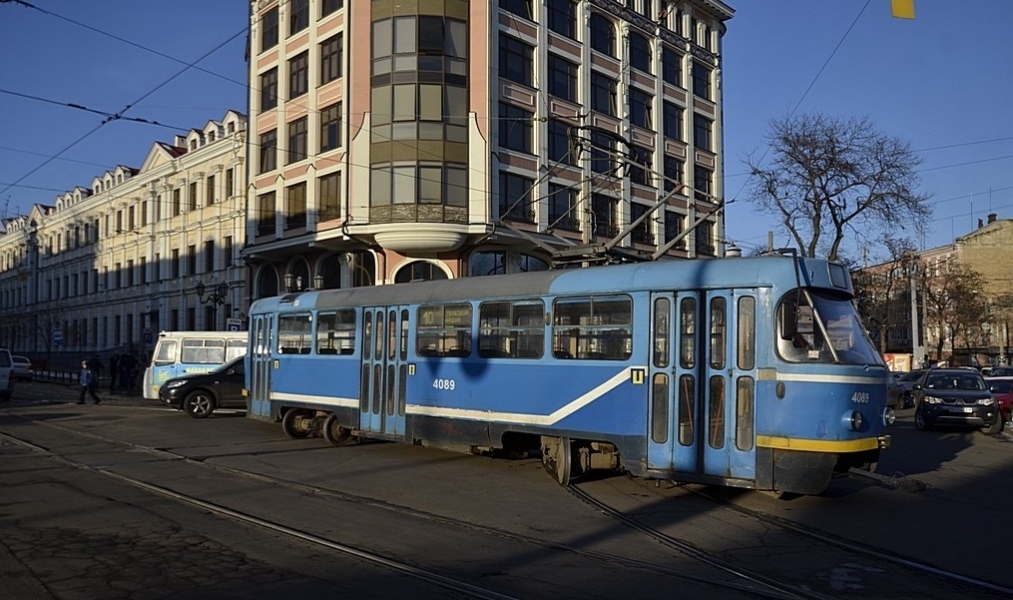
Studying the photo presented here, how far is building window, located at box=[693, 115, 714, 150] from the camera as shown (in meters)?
45.9

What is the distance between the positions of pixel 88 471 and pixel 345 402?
4.58m

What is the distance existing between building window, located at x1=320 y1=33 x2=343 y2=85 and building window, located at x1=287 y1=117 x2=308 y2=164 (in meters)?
2.04

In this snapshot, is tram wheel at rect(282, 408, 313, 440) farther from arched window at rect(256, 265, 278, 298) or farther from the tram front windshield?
arched window at rect(256, 265, 278, 298)

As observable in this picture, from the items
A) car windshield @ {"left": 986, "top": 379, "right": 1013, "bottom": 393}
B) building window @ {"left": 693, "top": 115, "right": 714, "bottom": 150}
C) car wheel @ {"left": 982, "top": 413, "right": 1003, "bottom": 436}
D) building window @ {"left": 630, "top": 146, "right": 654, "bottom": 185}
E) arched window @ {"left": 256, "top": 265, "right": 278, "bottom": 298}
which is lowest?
car wheel @ {"left": 982, "top": 413, "right": 1003, "bottom": 436}

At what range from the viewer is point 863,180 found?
3709 centimetres

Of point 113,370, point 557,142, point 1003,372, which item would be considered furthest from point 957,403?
point 113,370

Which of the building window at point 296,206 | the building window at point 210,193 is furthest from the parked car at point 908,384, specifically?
the building window at point 210,193

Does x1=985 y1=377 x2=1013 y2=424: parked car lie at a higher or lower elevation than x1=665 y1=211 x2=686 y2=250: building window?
lower

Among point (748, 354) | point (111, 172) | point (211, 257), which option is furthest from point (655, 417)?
point (111, 172)

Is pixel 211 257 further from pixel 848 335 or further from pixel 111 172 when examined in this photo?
pixel 848 335

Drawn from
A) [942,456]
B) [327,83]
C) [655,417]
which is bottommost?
[942,456]

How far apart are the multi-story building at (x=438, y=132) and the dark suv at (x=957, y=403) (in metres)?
8.52

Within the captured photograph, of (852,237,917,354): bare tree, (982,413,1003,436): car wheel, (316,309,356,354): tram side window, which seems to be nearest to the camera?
(316,309,356,354): tram side window

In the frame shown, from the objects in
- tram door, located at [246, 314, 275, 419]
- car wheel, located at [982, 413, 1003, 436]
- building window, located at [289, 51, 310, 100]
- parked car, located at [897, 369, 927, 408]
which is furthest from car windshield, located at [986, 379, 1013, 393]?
building window, located at [289, 51, 310, 100]
